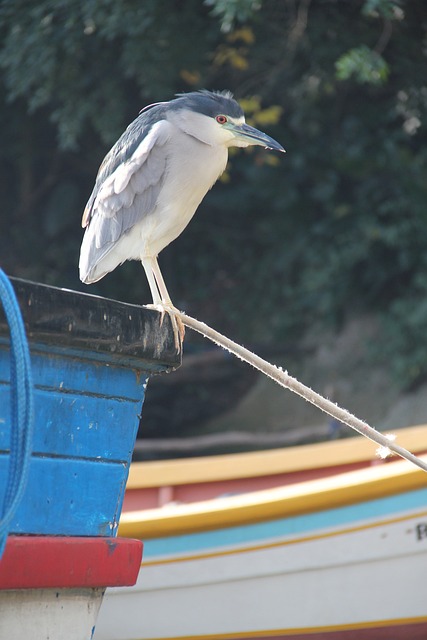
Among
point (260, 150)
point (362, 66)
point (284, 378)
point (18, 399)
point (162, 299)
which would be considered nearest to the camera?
point (18, 399)

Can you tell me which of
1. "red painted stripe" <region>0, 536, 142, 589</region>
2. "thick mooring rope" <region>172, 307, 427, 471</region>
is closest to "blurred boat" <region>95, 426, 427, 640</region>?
"thick mooring rope" <region>172, 307, 427, 471</region>

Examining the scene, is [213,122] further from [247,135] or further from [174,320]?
[174,320]

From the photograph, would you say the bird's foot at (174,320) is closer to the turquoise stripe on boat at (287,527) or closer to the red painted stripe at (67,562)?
the red painted stripe at (67,562)

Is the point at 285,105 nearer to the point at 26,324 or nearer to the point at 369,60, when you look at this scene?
the point at 369,60

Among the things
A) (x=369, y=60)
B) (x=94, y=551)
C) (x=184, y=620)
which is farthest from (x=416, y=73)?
(x=94, y=551)

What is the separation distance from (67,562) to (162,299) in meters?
0.87

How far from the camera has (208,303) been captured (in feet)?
34.1

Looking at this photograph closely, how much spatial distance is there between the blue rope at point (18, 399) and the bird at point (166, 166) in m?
1.01

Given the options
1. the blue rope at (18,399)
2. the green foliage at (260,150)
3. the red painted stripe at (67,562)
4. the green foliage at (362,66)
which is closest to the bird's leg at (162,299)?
the red painted stripe at (67,562)

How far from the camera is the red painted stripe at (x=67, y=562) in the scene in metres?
2.04

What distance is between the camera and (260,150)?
8.48m

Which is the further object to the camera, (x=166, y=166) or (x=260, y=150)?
(x=260, y=150)

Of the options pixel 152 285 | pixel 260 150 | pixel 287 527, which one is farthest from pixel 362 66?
pixel 152 285

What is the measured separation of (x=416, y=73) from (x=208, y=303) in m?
4.02
